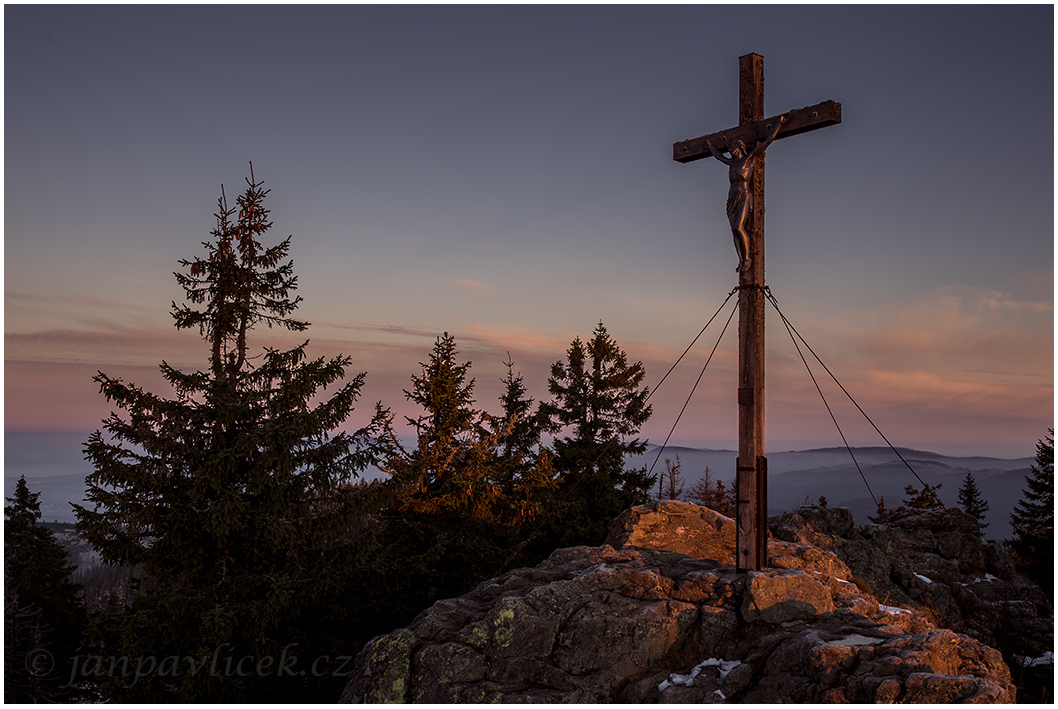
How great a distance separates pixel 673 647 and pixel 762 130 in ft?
23.2

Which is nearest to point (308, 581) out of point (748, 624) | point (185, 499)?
point (185, 499)

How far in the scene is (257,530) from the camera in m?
12.8

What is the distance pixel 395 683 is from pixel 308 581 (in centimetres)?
613

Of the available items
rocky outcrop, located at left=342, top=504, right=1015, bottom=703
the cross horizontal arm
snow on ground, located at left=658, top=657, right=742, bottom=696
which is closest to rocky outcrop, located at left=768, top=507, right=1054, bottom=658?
rocky outcrop, located at left=342, top=504, right=1015, bottom=703

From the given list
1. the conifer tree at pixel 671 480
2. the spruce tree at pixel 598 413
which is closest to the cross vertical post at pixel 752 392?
the spruce tree at pixel 598 413

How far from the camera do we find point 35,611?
26.2 m

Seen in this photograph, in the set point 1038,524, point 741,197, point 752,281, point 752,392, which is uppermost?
point 741,197

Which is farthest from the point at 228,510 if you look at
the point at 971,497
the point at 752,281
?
the point at 971,497

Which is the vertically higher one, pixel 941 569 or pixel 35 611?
pixel 941 569

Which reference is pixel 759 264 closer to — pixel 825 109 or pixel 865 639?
pixel 825 109

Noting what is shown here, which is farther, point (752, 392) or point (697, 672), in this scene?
point (752, 392)

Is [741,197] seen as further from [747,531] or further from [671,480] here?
[671,480]

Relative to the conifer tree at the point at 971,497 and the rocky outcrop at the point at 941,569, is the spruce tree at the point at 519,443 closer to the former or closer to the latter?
the rocky outcrop at the point at 941,569

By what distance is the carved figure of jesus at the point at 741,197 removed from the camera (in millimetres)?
9539
